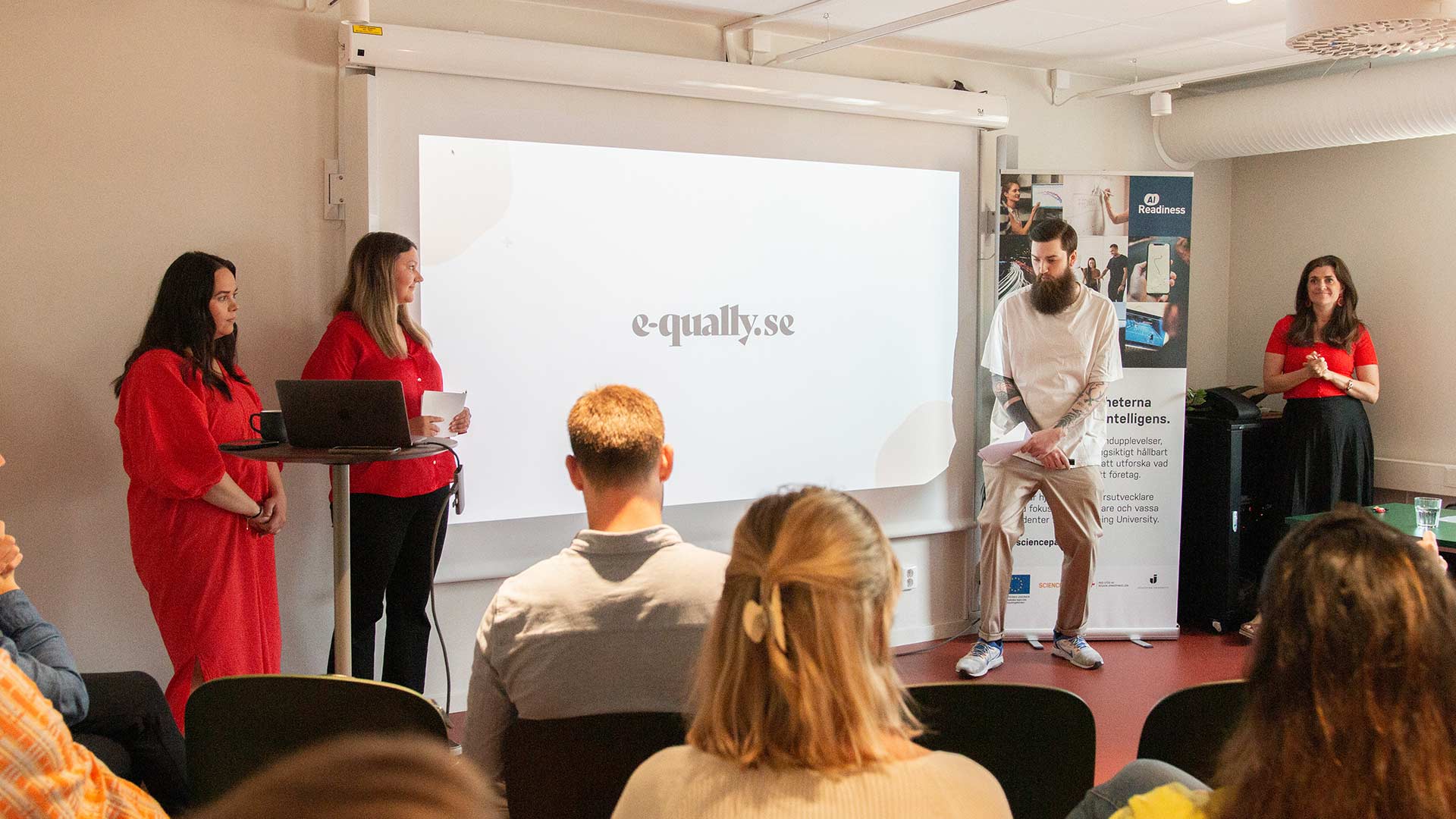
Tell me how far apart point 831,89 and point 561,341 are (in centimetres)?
156

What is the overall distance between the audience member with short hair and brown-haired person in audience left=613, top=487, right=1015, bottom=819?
17.6 inches

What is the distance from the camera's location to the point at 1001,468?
4859mm

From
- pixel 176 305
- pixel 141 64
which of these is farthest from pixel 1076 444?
pixel 141 64

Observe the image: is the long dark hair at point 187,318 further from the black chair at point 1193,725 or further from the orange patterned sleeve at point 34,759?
the black chair at point 1193,725

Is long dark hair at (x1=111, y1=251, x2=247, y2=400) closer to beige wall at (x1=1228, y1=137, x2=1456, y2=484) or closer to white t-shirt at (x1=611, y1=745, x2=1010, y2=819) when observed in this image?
white t-shirt at (x1=611, y1=745, x2=1010, y2=819)

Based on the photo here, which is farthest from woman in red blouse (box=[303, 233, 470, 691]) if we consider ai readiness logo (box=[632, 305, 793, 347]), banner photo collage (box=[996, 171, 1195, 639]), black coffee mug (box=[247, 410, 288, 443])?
banner photo collage (box=[996, 171, 1195, 639])

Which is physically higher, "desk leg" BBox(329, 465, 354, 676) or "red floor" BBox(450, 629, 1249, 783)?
"desk leg" BBox(329, 465, 354, 676)

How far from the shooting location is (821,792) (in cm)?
122

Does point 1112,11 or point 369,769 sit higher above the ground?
point 1112,11

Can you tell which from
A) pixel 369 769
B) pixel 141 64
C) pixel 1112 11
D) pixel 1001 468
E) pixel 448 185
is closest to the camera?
pixel 369 769

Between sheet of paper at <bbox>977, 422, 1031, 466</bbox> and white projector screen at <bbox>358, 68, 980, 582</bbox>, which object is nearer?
Result: white projector screen at <bbox>358, 68, 980, 582</bbox>

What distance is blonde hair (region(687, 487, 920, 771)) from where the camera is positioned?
125 cm

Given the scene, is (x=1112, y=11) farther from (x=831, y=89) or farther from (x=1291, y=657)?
(x=1291, y=657)

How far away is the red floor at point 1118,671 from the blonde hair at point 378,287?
1.44 meters
